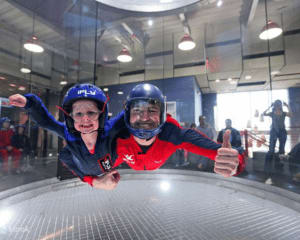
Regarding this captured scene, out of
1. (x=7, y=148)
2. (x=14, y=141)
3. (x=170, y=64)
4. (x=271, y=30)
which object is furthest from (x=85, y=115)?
(x=271, y=30)

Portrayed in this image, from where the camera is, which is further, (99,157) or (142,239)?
(99,157)

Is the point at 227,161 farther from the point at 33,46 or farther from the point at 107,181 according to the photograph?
the point at 33,46

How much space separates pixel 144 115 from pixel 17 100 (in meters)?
1.40

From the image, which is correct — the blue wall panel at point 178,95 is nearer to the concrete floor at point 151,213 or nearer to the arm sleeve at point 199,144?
the concrete floor at point 151,213

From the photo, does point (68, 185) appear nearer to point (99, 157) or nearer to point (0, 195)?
point (0, 195)

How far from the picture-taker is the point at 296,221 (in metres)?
2.12

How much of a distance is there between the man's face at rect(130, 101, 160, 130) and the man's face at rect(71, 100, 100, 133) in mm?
416

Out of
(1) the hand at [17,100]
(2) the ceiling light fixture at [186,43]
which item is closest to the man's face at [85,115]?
(1) the hand at [17,100]

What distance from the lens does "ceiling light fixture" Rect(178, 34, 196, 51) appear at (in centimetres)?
439

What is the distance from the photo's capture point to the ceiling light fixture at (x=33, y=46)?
425cm

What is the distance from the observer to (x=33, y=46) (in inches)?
171

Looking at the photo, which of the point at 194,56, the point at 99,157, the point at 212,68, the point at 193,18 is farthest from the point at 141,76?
the point at 99,157

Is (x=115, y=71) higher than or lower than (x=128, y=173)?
higher

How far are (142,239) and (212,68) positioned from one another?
15.2 ft
